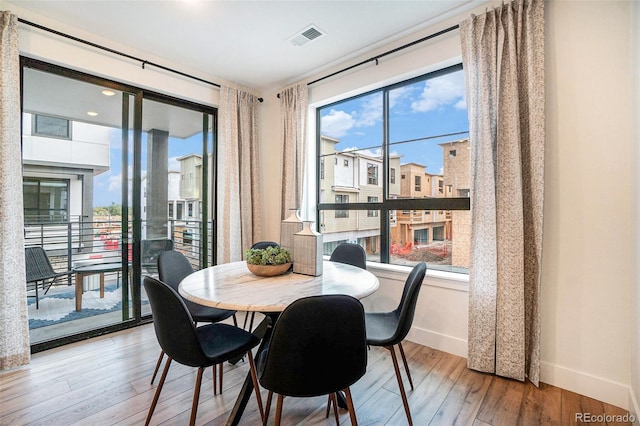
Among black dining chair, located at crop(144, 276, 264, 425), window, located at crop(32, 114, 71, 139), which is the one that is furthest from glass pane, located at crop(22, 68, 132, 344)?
black dining chair, located at crop(144, 276, 264, 425)

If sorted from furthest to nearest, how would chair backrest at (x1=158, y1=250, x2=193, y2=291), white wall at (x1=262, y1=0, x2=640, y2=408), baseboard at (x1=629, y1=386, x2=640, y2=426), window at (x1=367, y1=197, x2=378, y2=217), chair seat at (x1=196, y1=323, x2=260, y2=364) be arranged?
window at (x1=367, y1=197, x2=378, y2=217), chair backrest at (x1=158, y1=250, x2=193, y2=291), white wall at (x1=262, y1=0, x2=640, y2=408), baseboard at (x1=629, y1=386, x2=640, y2=426), chair seat at (x1=196, y1=323, x2=260, y2=364)

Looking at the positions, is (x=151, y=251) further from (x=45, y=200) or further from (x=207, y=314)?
(x=207, y=314)

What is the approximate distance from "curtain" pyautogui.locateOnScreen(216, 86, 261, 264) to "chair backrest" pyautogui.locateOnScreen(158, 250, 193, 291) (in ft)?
3.52

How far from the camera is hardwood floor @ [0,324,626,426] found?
1.67 m

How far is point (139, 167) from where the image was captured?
3072 mm

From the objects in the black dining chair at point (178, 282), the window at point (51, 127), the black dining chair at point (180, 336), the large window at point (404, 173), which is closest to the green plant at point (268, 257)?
the black dining chair at point (178, 282)

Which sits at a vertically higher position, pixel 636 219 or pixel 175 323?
pixel 636 219

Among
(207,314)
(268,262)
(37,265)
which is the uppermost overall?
(268,262)

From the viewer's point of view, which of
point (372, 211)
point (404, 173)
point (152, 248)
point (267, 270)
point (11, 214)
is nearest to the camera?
point (267, 270)

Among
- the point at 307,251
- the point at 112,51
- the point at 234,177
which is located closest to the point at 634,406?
the point at 307,251

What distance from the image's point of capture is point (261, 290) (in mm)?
1632

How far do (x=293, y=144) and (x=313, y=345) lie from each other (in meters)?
2.74

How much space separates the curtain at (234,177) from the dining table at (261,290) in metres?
1.43

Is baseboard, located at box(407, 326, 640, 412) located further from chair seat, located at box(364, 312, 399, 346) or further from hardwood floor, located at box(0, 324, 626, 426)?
chair seat, located at box(364, 312, 399, 346)
